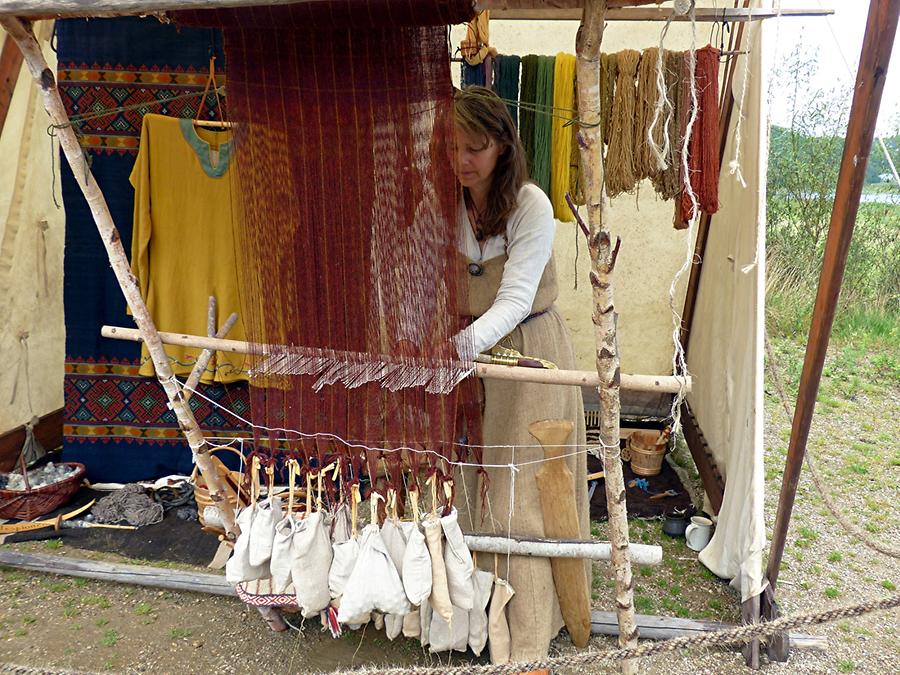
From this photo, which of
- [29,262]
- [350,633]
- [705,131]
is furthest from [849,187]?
[29,262]

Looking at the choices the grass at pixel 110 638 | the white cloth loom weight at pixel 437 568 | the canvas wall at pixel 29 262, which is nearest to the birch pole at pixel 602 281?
the white cloth loom weight at pixel 437 568

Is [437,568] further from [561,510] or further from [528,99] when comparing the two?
[528,99]

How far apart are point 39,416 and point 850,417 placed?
19.2ft

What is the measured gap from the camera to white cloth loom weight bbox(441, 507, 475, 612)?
5.88ft

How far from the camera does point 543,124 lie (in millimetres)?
2980

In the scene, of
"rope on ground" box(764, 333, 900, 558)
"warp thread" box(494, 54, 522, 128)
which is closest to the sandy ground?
"rope on ground" box(764, 333, 900, 558)

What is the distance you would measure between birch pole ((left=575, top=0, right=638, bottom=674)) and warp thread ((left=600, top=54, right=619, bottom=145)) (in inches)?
45.3

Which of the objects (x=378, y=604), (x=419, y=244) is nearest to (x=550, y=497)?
(x=378, y=604)

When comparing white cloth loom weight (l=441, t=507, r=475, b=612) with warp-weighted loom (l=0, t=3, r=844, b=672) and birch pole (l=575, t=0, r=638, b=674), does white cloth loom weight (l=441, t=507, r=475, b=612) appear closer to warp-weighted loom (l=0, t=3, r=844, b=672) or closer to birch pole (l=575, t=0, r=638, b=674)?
warp-weighted loom (l=0, t=3, r=844, b=672)

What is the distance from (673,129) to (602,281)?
1348 millimetres

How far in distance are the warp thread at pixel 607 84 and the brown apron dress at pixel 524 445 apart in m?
0.88

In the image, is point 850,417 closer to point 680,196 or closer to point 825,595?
point 825,595

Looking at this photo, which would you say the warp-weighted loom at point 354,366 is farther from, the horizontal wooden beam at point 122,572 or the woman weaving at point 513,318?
the horizontal wooden beam at point 122,572

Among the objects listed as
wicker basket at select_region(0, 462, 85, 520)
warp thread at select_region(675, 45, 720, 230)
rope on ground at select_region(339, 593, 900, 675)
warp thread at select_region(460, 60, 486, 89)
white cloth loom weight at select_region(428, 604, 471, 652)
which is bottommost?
white cloth loom weight at select_region(428, 604, 471, 652)
